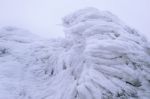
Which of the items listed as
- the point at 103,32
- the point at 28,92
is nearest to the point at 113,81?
the point at 103,32

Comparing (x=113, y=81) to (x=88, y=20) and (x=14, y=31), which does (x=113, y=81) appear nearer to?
(x=88, y=20)

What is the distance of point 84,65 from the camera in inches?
203

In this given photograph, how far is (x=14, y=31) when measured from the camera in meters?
8.57

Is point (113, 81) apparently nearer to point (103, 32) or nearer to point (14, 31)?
point (103, 32)

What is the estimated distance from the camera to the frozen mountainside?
473 cm

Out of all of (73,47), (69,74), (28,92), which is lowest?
(28,92)

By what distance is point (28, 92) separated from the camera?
5.66m

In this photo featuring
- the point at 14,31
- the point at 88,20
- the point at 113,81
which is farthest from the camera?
the point at 14,31

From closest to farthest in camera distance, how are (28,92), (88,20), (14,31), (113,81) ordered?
(113,81) → (28,92) → (88,20) → (14,31)

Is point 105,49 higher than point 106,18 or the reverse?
the reverse

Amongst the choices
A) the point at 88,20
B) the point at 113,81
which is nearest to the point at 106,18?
the point at 88,20

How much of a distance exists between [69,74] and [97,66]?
75cm

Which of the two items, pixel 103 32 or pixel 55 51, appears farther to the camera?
pixel 55 51

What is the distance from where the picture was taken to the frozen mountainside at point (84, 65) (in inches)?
186
